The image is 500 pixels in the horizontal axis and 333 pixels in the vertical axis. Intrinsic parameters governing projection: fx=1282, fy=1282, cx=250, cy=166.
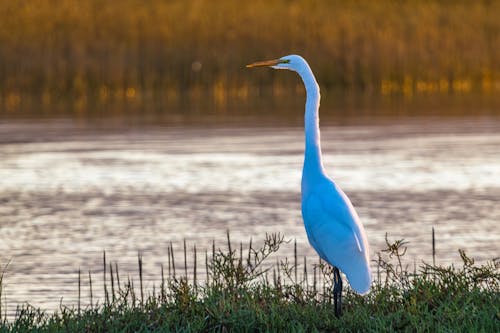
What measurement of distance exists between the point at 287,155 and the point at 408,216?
25.0 ft

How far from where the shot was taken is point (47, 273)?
43.1 ft

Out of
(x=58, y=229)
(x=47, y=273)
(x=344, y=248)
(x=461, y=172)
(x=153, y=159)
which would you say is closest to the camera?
(x=344, y=248)

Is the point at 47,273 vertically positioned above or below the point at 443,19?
below

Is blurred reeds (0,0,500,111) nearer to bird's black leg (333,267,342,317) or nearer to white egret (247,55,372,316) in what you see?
white egret (247,55,372,316)

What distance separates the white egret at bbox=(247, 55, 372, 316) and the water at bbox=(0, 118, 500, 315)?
3.50 meters

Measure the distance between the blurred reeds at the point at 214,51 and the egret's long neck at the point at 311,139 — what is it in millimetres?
26992

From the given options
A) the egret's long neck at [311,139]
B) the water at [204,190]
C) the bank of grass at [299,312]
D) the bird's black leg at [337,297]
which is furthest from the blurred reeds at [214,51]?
the bird's black leg at [337,297]

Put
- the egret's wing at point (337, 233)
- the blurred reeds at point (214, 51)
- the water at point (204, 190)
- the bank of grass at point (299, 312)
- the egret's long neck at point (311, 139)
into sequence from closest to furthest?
the bank of grass at point (299, 312) < the egret's wing at point (337, 233) < the egret's long neck at point (311, 139) < the water at point (204, 190) < the blurred reeds at point (214, 51)

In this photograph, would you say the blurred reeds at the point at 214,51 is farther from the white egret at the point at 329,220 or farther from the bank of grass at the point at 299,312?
the white egret at the point at 329,220

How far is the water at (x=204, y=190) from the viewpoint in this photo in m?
14.3

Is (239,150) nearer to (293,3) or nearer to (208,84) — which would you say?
(208,84)

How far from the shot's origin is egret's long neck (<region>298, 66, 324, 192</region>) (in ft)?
29.0

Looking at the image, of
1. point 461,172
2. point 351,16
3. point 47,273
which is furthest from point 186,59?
point 47,273

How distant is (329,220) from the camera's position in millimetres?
8609
